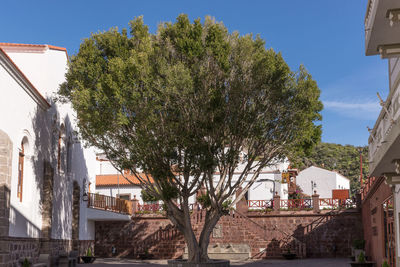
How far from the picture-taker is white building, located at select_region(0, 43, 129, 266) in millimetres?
16344

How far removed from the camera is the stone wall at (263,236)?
30.0 meters

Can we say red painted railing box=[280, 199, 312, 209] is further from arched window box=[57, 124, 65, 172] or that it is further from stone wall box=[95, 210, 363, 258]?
arched window box=[57, 124, 65, 172]

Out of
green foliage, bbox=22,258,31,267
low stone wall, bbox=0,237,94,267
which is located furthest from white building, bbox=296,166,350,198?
green foliage, bbox=22,258,31,267

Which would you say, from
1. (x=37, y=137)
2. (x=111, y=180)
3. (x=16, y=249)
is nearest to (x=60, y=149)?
(x=37, y=137)

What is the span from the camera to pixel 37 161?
64.7 feet

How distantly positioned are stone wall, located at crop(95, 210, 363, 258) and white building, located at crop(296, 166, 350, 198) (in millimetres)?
19487

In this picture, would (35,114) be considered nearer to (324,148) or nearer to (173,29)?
(173,29)

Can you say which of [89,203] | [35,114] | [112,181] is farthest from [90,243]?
[35,114]

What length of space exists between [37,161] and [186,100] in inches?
264

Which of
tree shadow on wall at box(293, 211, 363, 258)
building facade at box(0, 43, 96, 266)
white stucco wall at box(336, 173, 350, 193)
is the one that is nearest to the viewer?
building facade at box(0, 43, 96, 266)

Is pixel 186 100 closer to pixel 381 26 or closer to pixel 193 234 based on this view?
pixel 193 234

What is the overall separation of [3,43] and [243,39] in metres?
10.4

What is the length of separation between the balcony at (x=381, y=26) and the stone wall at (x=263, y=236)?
21.2 meters

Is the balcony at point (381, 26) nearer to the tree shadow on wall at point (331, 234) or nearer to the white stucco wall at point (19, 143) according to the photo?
the white stucco wall at point (19, 143)
